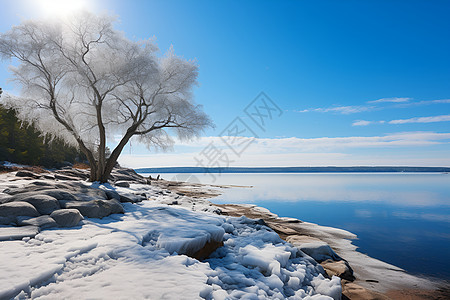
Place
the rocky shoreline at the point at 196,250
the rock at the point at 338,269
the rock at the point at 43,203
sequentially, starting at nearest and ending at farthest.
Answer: the rocky shoreline at the point at 196,250, the rock at the point at 43,203, the rock at the point at 338,269

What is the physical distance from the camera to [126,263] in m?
3.87

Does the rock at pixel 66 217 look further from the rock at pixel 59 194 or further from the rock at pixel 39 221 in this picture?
the rock at pixel 59 194

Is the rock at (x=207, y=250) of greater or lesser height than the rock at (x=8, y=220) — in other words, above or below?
below

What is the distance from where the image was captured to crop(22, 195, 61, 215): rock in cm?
574

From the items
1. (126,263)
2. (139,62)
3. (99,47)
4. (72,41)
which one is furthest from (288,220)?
(72,41)

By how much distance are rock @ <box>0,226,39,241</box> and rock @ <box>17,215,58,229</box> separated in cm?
19

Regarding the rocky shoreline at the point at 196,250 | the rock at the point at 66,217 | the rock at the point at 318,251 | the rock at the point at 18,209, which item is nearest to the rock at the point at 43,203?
the rocky shoreline at the point at 196,250

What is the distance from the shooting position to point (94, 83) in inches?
539

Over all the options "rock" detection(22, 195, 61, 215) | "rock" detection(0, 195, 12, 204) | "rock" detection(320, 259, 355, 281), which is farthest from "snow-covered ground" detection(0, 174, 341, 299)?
"rock" detection(0, 195, 12, 204)

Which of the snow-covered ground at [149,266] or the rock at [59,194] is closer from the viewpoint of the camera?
the snow-covered ground at [149,266]

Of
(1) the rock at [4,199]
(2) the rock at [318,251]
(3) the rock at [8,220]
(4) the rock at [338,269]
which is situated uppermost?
(1) the rock at [4,199]

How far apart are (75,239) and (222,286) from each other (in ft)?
10.2

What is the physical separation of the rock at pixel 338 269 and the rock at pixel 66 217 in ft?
21.8

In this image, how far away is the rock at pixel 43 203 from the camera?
5.74 metres
